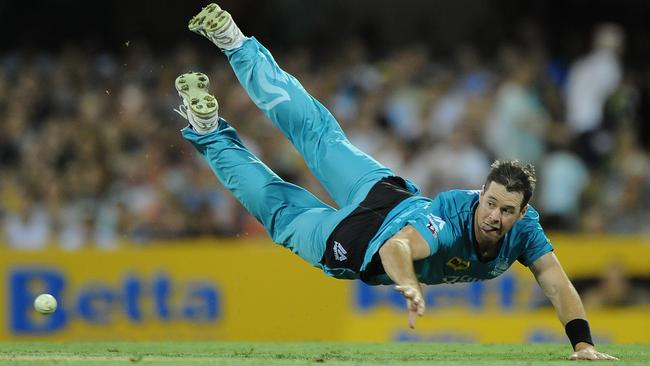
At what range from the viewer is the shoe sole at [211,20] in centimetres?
1020

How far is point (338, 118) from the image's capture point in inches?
616

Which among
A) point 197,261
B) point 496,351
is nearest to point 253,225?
point 197,261

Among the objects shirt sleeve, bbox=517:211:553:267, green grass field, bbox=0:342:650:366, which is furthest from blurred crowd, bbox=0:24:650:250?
shirt sleeve, bbox=517:211:553:267

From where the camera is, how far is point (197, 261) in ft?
45.0

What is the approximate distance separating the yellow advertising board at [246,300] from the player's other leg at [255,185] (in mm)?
3733

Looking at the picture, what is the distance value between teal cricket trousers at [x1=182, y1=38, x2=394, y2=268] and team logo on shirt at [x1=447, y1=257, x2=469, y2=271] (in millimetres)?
972

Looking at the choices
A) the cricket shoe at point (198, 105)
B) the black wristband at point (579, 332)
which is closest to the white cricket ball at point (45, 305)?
the cricket shoe at point (198, 105)

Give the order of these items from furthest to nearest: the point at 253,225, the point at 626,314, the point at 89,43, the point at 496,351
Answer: the point at 89,43 < the point at 253,225 < the point at 626,314 < the point at 496,351

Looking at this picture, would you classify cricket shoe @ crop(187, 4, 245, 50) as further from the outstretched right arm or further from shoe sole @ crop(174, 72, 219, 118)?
the outstretched right arm

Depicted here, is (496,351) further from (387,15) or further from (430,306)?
(387,15)

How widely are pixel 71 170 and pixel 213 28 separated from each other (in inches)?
206

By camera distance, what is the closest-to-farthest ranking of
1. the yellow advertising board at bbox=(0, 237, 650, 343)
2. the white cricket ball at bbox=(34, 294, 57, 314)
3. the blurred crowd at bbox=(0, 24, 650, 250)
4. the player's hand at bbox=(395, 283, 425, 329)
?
1. the player's hand at bbox=(395, 283, 425, 329)
2. the white cricket ball at bbox=(34, 294, 57, 314)
3. the yellow advertising board at bbox=(0, 237, 650, 343)
4. the blurred crowd at bbox=(0, 24, 650, 250)

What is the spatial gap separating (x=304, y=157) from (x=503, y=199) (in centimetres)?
218

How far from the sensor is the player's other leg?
9477 millimetres
